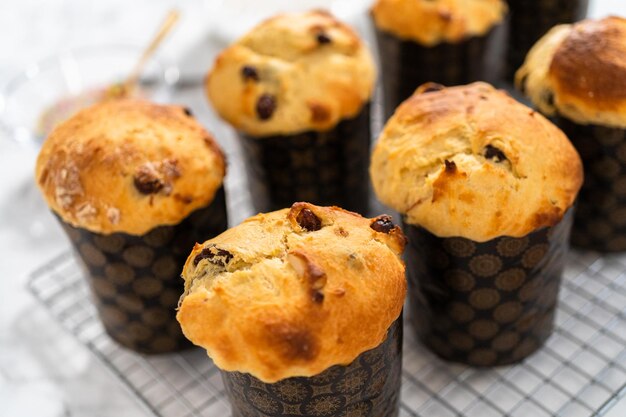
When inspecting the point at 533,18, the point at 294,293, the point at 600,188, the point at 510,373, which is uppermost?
the point at 294,293

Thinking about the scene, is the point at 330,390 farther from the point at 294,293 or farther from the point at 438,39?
the point at 438,39

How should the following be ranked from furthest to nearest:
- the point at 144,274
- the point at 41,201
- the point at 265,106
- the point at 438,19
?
the point at 41,201 → the point at 438,19 → the point at 265,106 → the point at 144,274

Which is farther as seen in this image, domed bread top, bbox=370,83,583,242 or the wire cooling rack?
the wire cooling rack

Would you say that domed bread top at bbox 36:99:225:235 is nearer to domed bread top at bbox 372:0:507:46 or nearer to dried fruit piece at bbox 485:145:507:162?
dried fruit piece at bbox 485:145:507:162

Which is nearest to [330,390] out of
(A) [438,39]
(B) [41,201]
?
(A) [438,39]

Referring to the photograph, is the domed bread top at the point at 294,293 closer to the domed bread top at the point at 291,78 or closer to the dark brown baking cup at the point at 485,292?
the dark brown baking cup at the point at 485,292

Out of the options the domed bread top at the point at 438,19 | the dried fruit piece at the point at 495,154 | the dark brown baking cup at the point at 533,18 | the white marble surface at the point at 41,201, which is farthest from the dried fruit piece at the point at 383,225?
the dark brown baking cup at the point at 533,18

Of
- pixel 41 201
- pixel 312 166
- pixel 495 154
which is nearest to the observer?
pixel 495 154

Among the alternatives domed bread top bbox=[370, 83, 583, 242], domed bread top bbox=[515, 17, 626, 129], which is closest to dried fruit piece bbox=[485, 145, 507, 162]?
domed bread top bbox=[370, 83, 583, 242]
